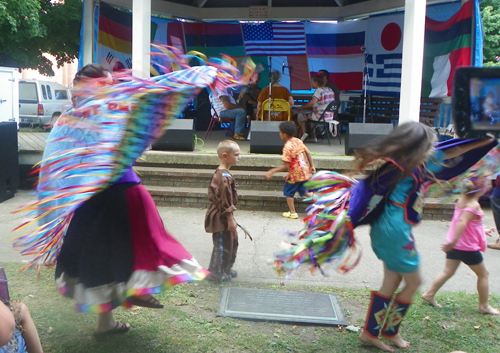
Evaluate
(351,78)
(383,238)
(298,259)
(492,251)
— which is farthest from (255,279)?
(351,78)

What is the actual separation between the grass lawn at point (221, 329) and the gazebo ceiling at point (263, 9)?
9837 millimetres

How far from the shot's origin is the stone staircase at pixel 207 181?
282 inches

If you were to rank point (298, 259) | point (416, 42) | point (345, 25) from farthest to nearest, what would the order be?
point (345, 25), point (416, 42), point (298, 259)

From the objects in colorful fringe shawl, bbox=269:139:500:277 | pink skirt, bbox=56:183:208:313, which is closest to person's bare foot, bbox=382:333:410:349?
colorful fringe shawl, bbox=269:139:500:277

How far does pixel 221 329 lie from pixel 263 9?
35.9 feet

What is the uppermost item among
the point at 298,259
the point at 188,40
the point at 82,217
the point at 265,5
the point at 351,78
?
the point at 265,5

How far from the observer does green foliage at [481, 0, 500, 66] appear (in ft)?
71.2

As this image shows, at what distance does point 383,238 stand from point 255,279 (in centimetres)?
181

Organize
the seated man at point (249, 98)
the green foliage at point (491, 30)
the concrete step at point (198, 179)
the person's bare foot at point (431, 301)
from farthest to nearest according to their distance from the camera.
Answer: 1. the green foliage at point (491, 30)
2. the seated man at point (249, 98)
3. the concrete step at point (198, 179)
4. the person's bare foot at point (431, 301)

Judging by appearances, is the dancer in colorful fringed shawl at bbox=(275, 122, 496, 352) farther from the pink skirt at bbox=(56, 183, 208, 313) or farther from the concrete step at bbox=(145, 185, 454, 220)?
the concrete step at bbox=(145, 185, 454, 220)

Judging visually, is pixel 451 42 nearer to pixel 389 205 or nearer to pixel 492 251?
pixel 492 251

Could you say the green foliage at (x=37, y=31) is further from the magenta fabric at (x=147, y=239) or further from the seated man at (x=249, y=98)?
the magenta fabric at (x=147, y=239)

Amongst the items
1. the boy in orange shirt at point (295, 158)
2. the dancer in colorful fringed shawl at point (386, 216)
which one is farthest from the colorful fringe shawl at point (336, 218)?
the boy in orange shirt at point (295, 158)

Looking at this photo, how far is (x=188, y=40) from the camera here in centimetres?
1320
